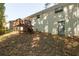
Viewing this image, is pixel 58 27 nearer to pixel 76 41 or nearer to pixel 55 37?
pixel 55 37

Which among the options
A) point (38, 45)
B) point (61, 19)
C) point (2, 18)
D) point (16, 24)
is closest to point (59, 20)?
point (61, 19)

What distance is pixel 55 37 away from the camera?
2.98 meters

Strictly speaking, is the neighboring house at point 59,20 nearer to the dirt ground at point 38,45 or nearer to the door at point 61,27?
the door at point 61,27

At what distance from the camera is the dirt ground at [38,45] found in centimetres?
292

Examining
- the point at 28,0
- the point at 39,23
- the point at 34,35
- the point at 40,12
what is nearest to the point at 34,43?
the point at 34,35

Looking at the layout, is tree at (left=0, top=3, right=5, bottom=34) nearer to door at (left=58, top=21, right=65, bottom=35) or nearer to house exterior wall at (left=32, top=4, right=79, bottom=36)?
house exterior wall at (left=32, top=4, right=79, bottom=36)

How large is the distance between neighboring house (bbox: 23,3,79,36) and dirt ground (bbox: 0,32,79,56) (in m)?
0.10

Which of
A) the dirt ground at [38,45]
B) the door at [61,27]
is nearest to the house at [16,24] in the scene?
the dirt ground at [38,45]

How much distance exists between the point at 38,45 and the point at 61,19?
587 millimetres

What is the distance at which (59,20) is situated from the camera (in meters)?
3.00

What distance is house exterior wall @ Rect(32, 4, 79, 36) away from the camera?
2938 mm

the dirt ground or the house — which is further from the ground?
the house

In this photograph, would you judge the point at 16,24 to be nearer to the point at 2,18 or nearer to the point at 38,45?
the point at 2,18

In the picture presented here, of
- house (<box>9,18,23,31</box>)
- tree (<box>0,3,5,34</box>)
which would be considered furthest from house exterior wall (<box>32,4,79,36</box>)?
tree (<box>0,3,5,34</box>)
